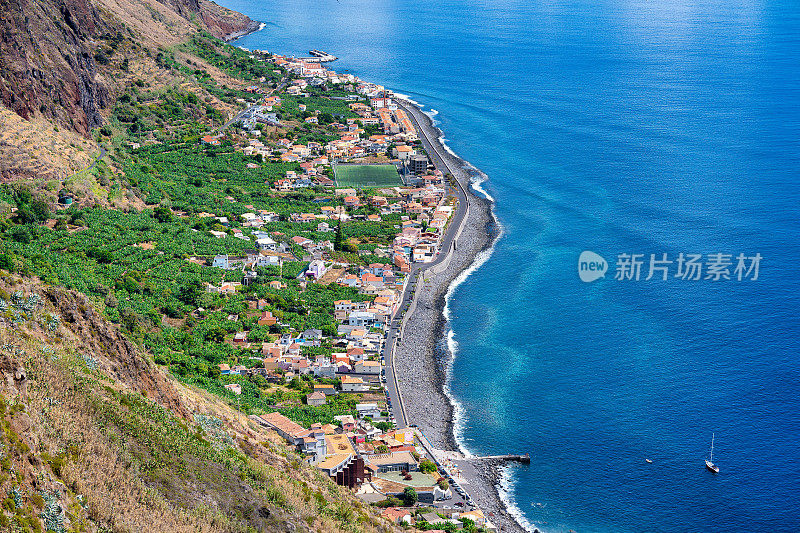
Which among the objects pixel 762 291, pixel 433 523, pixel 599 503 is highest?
pixel 762 291

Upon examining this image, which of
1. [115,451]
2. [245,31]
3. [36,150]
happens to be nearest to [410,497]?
[115,451]

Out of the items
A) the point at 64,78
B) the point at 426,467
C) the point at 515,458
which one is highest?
the point at 64,78

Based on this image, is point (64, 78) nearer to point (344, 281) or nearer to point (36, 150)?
point (36, 150)

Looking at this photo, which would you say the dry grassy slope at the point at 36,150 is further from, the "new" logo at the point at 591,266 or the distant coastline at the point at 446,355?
the "new" logo at the point at 591,266

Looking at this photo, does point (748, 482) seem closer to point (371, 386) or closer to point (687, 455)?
point (687, 455)

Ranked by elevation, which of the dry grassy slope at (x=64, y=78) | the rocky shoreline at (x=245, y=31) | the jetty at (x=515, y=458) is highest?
the rocky shoreline at (x=245, y=31)

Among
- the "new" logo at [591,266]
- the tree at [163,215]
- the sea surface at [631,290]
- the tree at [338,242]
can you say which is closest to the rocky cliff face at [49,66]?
the tree at [163,215]

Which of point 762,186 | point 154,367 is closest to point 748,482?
point 154,367
